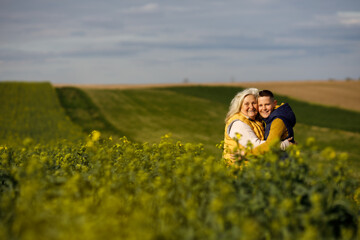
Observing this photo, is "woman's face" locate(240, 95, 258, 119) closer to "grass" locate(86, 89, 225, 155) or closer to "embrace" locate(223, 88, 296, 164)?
"embrace" locate(223, 88, 296, 164)

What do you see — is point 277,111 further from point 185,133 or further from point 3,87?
point 3,87

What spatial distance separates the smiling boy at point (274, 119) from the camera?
6.10 m

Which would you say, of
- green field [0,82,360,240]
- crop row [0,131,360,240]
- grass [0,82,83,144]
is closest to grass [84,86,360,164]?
grass [0,82,83,144]

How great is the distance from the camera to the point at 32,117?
106 feet

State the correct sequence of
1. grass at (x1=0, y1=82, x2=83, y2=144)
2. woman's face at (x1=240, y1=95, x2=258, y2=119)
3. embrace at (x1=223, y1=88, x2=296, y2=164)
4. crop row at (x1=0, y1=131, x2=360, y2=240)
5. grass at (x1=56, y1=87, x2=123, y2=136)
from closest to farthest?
1. crop row at (x1=0, y1=131, x2=360, y2=240)
2. embrace at (x1=223, y1=88, x2=296, y2=164)
3. woman's face at (x1=240, y1=95, x2=258, y2=119)
4. grass at (x1=0, y1=82, x2=83, y2=144)
5. grass at (x1=56, y1=87, x2=123, y2=136)

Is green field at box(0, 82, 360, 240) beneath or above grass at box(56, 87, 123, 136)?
above

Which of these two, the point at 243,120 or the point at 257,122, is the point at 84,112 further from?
the point at 243,120

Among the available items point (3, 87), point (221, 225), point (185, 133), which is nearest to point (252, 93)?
point (221, 225)

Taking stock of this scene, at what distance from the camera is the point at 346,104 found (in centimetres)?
4653

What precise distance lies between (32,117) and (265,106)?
29.1 m

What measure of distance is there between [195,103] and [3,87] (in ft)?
90.0

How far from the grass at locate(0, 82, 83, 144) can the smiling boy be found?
14538 millimetres

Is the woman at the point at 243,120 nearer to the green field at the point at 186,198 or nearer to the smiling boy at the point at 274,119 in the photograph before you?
the smiling boy at the point at 274,119

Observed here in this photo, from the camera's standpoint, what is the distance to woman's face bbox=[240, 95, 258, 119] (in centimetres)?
649
